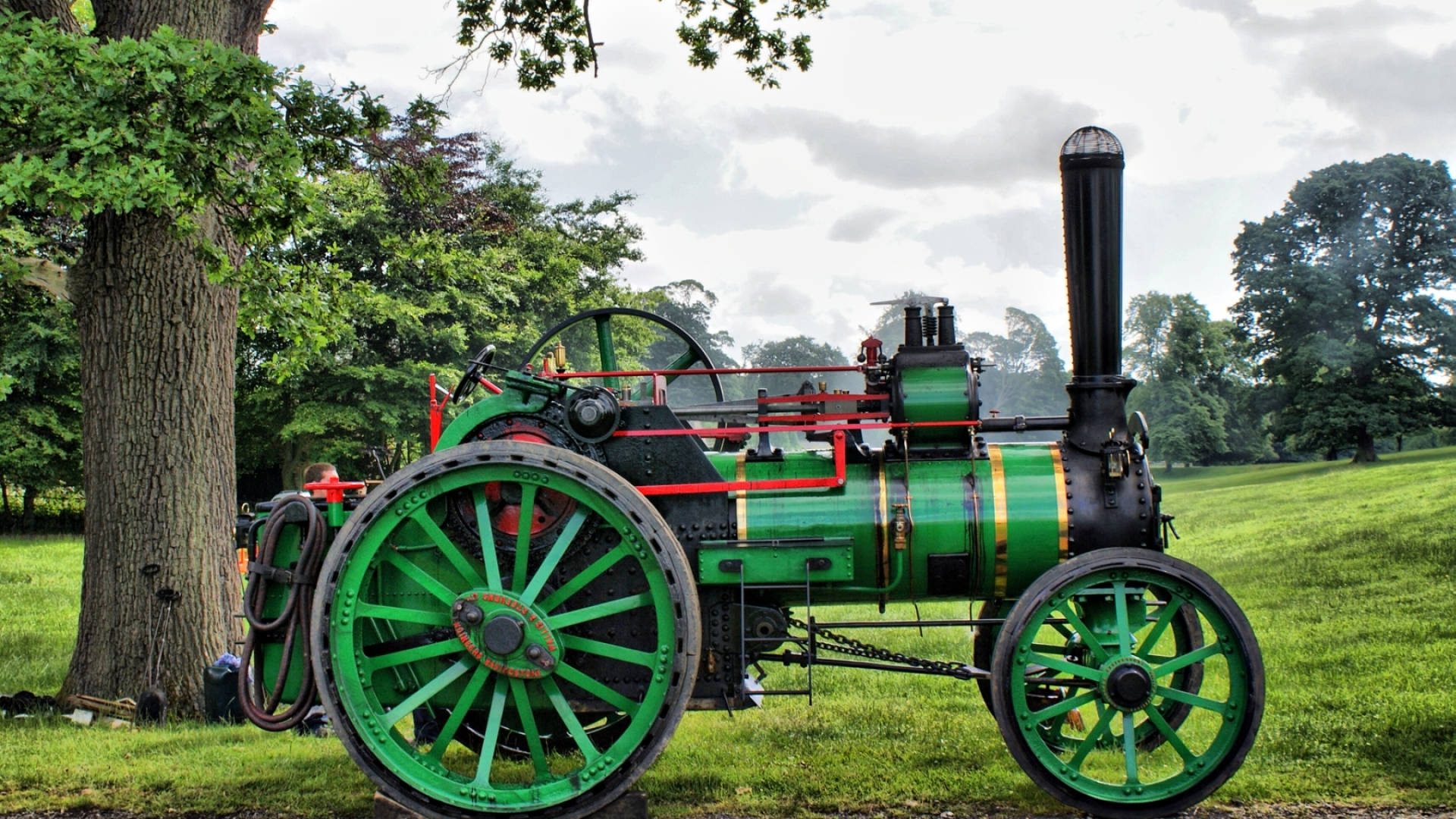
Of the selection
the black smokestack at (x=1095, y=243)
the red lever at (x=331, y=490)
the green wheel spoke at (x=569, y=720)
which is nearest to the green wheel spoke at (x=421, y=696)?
the green wheel spoke at (x=569, y=720)

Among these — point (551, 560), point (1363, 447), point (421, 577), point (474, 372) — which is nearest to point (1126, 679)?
point (551, 560)

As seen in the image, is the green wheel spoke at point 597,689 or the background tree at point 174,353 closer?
the green wheel spoke at point 597,689

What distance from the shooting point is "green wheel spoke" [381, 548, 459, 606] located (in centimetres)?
485

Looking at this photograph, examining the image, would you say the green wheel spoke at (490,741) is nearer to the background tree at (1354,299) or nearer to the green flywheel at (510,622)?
the green flywheel at (510,622)

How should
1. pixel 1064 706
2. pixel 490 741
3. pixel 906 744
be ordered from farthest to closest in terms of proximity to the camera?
1. pixel 906 744
2. pixel 1064 706
3. pixel 490 741

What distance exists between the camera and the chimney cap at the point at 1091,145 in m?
5.34

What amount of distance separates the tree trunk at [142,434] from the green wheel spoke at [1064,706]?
6072mm

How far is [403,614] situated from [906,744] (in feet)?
10.4

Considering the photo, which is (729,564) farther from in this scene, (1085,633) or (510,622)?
(1085,633)

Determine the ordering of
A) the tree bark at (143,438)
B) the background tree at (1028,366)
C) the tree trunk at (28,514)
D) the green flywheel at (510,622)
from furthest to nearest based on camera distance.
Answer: the background tree at (1028,366), the tree trunk at (28,514), the tree bark at (143,438), the green flywheel at (510,622)

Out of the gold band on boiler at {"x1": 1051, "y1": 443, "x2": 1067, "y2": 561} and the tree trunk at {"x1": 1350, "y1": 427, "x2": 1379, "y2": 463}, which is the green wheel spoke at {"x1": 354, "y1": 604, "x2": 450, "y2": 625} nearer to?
the gold band on boiler at {"x1": 1051, "y1": 443, "x2": 1067, "y2": 561}

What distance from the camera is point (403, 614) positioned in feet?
15.8

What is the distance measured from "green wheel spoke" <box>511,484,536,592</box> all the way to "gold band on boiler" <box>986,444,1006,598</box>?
2.21 metres

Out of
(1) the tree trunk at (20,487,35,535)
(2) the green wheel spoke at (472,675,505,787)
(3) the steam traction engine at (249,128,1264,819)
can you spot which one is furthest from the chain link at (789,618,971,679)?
(1) the tree trunk at (20,487,35,535)
